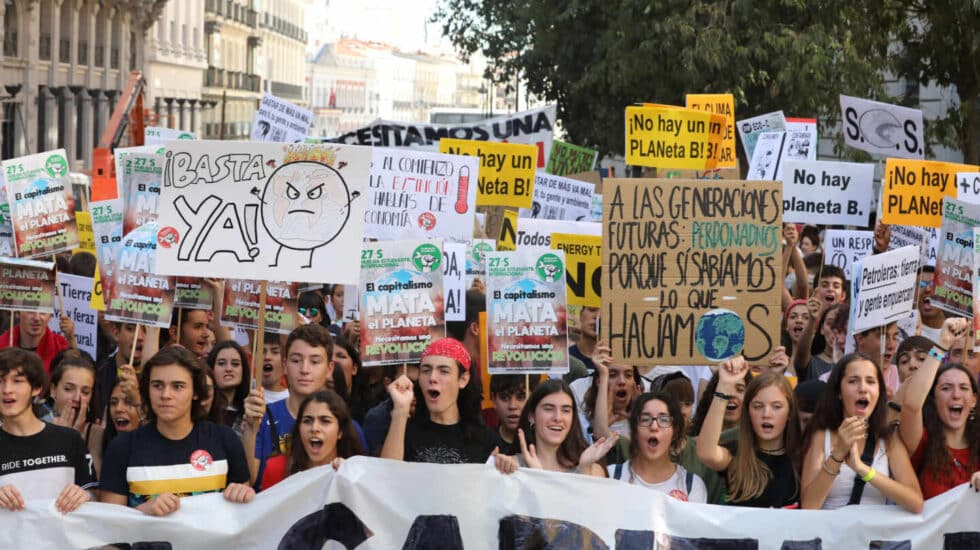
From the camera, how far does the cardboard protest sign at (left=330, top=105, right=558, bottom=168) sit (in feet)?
51.5

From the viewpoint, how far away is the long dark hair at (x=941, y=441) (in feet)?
22.8

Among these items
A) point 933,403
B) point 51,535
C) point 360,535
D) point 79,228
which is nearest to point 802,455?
point 933,403

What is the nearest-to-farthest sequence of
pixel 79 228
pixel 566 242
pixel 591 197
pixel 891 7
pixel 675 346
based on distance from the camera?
pixel 675 346 → pixel 566 242 → pixel 79 228 → pixel 591 197 → pixel 891 7

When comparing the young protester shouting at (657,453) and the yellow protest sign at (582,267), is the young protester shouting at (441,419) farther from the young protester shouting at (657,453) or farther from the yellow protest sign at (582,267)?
the yellow protest sign at (582,267)

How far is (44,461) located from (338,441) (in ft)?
3.82

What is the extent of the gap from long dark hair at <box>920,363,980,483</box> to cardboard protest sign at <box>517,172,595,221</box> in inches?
285

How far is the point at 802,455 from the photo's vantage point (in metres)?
6.92

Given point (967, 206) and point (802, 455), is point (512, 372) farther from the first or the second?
point (967, 206)

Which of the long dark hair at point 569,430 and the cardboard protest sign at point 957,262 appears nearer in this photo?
the long dark hair at point 569,430

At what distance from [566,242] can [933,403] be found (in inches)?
120

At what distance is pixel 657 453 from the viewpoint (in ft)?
22.3

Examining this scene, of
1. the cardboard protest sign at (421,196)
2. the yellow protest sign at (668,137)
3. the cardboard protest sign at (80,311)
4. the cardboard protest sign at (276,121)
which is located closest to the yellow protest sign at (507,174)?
the cardboard protest sign at (421,196)

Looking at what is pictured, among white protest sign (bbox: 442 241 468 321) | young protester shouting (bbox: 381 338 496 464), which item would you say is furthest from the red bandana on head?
white protest sign (bbox: 442 241 468 321)

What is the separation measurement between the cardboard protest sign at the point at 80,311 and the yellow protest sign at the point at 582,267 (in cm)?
275
